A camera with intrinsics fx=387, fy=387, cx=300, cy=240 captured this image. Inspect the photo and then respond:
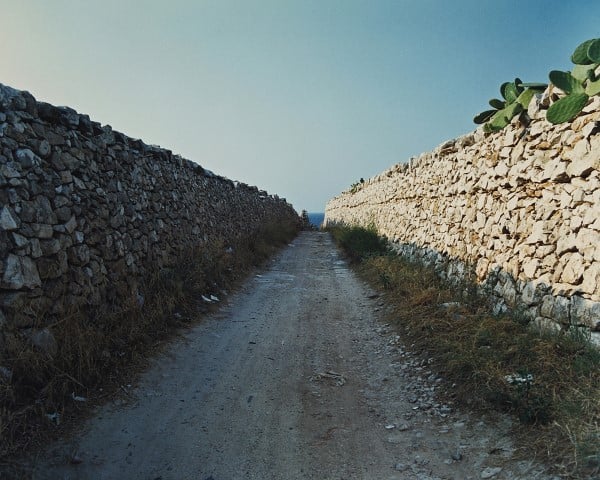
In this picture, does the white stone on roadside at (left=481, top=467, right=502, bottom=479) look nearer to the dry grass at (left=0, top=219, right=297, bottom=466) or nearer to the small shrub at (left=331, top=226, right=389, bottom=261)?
the dry grass at (left=0, top=219, right=297, bottom=466)

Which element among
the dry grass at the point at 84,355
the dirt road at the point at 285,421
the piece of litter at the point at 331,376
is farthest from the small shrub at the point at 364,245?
the piece of litter at the point at 331,376

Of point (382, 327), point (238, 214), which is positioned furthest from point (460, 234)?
point (238, 214)

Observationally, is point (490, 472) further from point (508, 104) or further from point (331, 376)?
point (508, 104)

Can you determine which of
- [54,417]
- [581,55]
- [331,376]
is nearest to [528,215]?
[581,55]

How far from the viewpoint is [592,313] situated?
355cm

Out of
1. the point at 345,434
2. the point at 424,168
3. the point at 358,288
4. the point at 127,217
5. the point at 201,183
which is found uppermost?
the point at 424,168

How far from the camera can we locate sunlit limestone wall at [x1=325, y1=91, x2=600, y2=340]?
3771 millimetres

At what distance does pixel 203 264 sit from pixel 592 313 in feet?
19.8

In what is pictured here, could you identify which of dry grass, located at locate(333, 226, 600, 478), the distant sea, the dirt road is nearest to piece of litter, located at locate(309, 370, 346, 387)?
the dirt road

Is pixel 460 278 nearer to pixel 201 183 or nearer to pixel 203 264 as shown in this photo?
pixel 203 264

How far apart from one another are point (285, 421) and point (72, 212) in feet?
10.8

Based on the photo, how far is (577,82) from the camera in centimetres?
403

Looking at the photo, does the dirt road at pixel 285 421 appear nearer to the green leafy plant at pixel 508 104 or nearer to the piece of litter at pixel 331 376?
the piece of litter at pixel 331 376

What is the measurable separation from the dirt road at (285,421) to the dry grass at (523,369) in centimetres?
20
